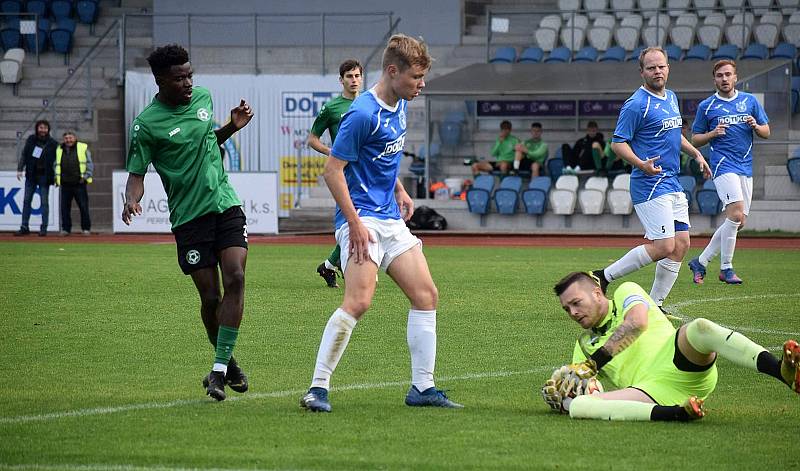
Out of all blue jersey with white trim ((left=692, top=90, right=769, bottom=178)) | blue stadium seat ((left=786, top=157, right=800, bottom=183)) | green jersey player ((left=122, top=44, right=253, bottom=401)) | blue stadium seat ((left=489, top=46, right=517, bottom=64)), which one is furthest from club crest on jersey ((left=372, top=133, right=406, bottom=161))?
blue stadium seat ((left=489, top=46, right=517, bottom=64))

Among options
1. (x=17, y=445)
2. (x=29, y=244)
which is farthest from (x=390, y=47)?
(x=29, y=244)

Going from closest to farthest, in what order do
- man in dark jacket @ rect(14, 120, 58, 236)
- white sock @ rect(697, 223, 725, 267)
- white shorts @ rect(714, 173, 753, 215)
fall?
white shorts @ rect(714, 173, 753, 215) → white sock @ rect(697, 223, 725, 267) → man in dark jacket @ rect(14, 120, 58, 236)

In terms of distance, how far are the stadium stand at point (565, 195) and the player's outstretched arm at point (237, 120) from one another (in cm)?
1887

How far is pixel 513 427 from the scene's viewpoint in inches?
246

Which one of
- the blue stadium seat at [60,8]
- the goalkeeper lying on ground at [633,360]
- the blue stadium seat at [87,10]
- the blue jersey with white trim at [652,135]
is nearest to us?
the goalkeeper lying on ground at [633,360]

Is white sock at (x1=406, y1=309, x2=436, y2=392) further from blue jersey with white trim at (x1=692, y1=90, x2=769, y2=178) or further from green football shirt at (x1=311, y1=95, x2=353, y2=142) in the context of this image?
blue jersey with white trim at (x1=692, y1=90, x2=769, y2=178)

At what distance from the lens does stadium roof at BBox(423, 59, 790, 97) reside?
26.4 meters

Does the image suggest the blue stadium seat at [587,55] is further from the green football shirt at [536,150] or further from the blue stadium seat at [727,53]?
the green football shirt at [536,150]

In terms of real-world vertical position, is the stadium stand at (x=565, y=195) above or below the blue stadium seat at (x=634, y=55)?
below

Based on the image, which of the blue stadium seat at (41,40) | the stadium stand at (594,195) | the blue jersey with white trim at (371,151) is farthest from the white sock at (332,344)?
the blue stadium seat at (41,40)

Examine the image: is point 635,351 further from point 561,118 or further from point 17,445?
point 561,118

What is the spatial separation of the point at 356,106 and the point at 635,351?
1939 millimetres

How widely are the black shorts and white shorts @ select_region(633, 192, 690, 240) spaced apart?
15.0 feet

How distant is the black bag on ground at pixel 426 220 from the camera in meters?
26.3
